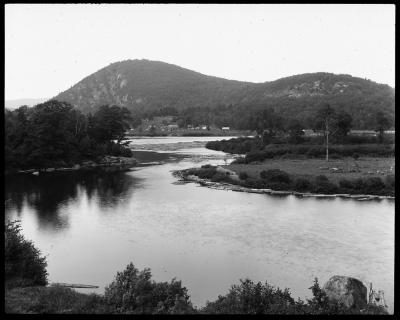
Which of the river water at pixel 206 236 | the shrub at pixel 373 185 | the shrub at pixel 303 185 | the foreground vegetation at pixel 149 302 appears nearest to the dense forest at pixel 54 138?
the river water at pixel 206 236

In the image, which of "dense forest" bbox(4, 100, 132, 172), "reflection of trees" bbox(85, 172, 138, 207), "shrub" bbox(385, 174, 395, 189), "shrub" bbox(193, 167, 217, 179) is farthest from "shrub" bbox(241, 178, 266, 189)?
"dense forest" bbox(4, 100, 132, 172)

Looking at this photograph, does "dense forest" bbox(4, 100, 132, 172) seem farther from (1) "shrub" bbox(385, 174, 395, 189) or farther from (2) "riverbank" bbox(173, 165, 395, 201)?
Result: (1) "shrub" bbox(385, 174, 395, 189)

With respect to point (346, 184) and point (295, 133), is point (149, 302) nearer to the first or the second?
point (346, 184)

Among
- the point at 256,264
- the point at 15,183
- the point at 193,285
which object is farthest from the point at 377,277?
the point at 15,183

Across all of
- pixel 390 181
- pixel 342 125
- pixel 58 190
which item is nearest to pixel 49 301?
pixel 58 190

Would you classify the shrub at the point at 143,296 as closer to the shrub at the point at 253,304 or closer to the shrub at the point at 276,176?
the shrub at the point at 253,304

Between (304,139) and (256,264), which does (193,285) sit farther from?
(304,139)
